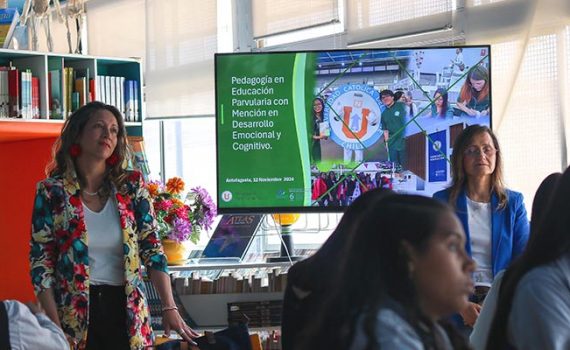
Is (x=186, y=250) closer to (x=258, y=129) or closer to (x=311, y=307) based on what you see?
(x=258, y=129)

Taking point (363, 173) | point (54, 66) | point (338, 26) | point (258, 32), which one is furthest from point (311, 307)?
point (258, 32)

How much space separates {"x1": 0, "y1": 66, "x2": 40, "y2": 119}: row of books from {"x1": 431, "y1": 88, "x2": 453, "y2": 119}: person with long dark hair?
7.66 feet

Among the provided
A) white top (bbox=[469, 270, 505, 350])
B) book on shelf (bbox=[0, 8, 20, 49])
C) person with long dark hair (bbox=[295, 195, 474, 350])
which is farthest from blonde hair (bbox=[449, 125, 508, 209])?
book on shelf (bbox=[0, 8, 20, 49])

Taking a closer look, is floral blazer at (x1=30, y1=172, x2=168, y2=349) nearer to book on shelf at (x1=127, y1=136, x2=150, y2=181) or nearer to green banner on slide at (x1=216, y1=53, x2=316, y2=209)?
green banner on slide at (x1=216, y1=53, x2=316, y2=209)

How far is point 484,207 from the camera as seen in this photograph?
4148 mm

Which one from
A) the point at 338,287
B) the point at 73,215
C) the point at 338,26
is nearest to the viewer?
the point at 338,287

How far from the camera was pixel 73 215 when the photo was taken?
3658 millimetres

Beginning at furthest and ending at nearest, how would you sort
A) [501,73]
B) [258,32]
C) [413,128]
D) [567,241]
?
[258,32], [501,73], [413,128], [567,241]

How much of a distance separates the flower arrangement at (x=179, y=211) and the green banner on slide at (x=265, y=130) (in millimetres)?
236

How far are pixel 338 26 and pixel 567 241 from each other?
4656 millimetres

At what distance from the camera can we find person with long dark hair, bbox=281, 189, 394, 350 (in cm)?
200

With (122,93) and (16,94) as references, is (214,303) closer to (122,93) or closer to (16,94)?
(16,94)

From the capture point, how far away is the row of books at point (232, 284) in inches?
198

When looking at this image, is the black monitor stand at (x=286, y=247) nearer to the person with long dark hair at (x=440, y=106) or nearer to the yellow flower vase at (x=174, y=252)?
the yellow flower vase at (x=174, y=252)
